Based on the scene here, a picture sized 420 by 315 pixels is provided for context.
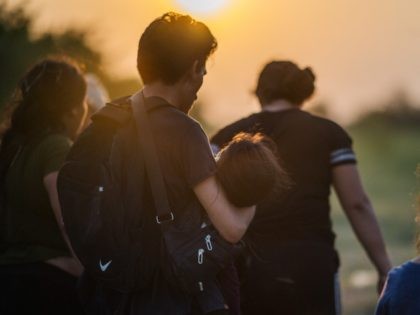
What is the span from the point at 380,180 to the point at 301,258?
1713 inches

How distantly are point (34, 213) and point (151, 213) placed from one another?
1.11m

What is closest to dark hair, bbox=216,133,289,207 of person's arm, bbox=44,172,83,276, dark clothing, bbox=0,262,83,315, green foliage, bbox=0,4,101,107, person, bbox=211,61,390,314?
person's arm, bbox=44,172,83,276

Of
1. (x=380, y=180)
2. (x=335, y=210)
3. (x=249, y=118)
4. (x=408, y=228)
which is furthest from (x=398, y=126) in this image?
(x=249, y=118)

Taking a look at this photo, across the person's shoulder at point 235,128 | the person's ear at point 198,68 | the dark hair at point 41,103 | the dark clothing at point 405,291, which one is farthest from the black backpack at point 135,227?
the person's shoulder at point 235,128

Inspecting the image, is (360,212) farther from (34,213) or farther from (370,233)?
(34,213)

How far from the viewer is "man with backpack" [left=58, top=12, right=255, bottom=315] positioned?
4.39 meters

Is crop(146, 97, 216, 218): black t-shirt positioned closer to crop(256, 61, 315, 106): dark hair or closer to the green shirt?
the green shirt

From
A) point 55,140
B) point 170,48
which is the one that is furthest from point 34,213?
point 170,48

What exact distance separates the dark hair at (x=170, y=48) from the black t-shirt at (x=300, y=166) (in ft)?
4.86

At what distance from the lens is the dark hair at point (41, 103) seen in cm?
549

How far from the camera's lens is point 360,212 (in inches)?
252

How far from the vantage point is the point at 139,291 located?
4.43 meters

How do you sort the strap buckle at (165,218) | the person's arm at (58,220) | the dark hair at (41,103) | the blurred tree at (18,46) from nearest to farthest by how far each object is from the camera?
1. the strap buckle at (165,218)
2. the person's arm at (58,220)
3. the dark hair at (41,103)
4. the blurred tree at (18,46)

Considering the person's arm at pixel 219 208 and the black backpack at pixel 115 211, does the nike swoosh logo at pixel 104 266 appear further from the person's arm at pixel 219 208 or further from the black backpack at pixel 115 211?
the person's arm at pixel 219 208
